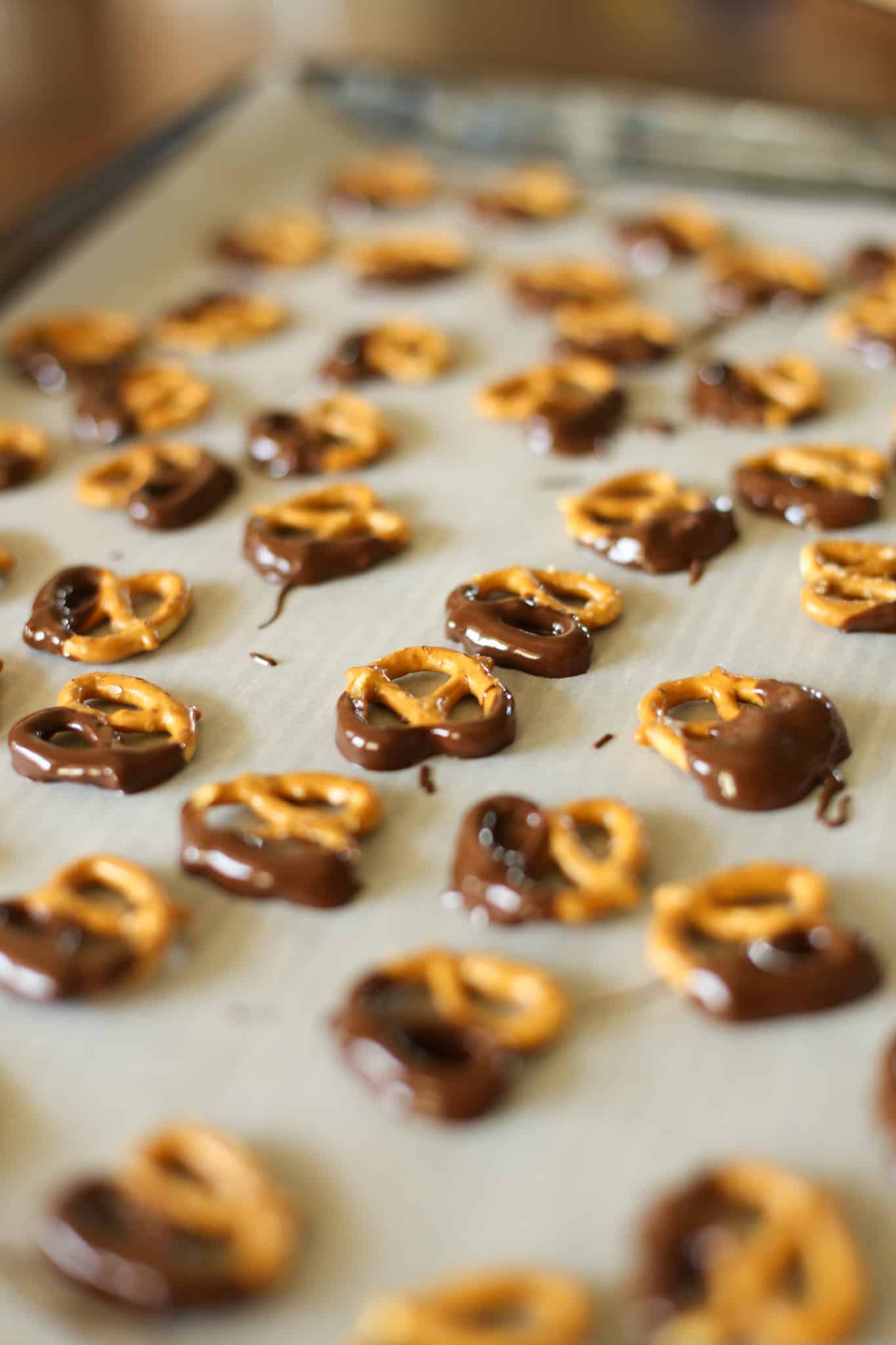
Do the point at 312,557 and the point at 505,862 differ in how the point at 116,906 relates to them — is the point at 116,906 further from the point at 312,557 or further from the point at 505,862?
the point at 312,557

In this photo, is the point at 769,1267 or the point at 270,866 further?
the point at 270,866

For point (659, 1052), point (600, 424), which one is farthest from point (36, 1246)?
point (600, 424)

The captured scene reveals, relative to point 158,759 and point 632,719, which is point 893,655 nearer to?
point 632,719

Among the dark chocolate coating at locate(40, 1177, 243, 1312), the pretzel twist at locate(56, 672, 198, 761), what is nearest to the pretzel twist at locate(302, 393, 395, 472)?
the pretzel twist at locate(56, 672, 198, 761)

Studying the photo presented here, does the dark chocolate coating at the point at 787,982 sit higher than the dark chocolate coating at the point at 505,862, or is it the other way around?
the dark chocolate coating at the point at 787,982

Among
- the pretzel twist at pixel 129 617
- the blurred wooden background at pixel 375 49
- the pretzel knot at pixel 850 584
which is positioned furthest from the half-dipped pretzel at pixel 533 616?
the blurred wooden background at pixel 375 49

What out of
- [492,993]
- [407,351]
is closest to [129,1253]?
[492,993]

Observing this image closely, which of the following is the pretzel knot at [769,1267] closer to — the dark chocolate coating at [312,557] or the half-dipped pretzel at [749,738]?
the half-dipped pretzel at [749,738]

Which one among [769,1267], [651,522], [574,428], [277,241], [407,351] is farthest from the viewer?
[277,241]
